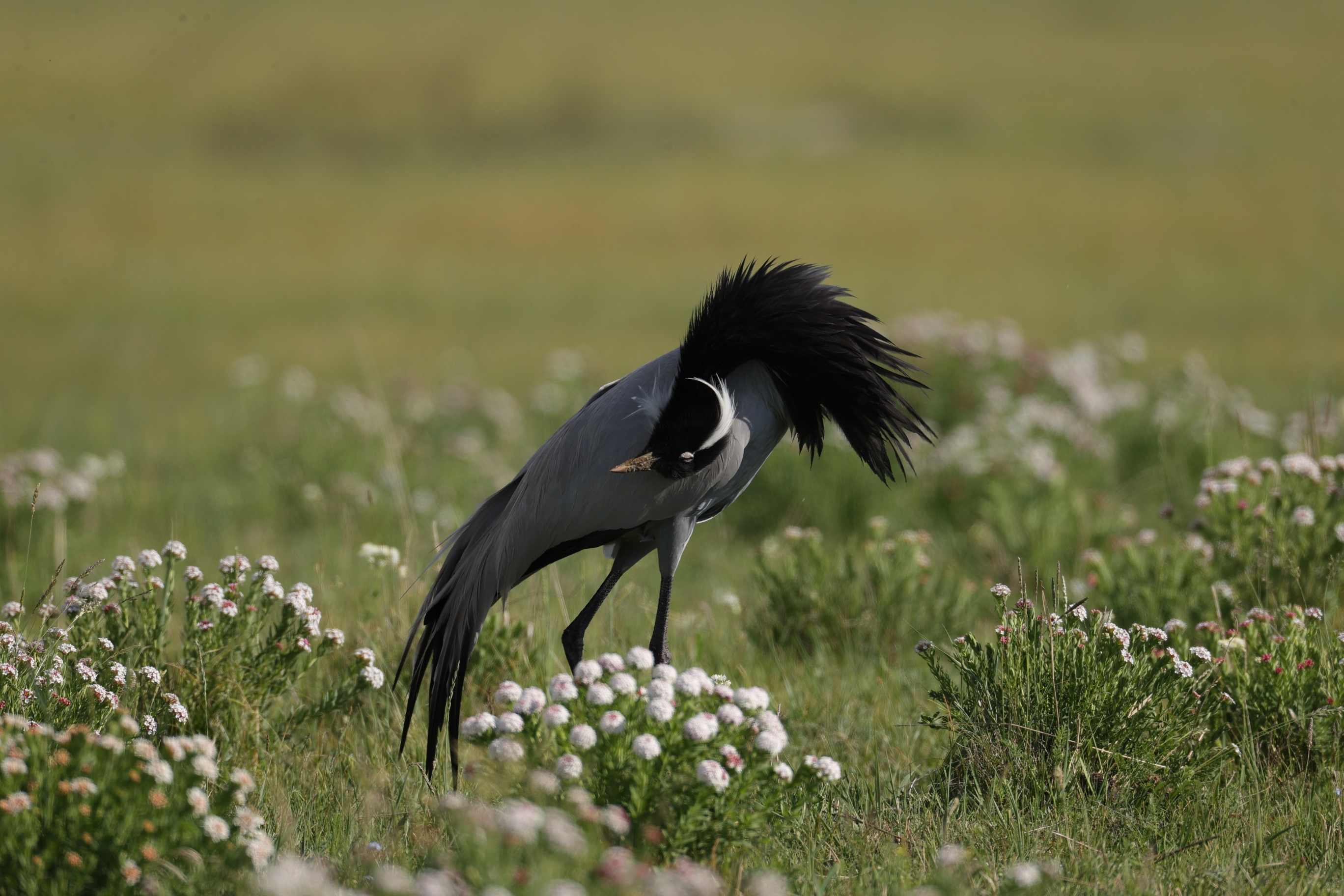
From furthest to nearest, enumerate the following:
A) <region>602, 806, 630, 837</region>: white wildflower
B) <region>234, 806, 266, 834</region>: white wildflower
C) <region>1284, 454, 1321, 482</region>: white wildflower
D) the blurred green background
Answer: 1. the blurred green background
2. <region>1284, 454, 1321, 482</region>: white wildflower
3. <region>234, 806, 266, 834</region>: white wildflower
4. <region>602, 806, 630, 837</region>: white wildflower

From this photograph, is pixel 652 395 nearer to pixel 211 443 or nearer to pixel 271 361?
pixel 211 443

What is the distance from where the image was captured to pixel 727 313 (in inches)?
150

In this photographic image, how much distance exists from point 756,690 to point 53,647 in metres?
2.01

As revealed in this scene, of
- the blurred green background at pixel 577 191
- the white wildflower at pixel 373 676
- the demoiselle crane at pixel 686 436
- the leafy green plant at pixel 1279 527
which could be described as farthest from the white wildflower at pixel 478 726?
the blurred green background at pixel 577 191

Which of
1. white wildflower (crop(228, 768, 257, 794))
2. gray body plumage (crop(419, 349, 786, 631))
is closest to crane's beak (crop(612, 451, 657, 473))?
gray body plumage (crop(419, 349, 786, 631))

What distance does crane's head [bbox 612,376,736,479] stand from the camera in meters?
3.61

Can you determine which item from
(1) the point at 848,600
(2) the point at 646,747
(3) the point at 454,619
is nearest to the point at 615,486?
(3) the point at 454,619

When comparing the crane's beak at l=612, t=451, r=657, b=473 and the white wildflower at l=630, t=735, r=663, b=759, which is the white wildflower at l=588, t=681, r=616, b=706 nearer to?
the white wildflower at l=630, t=735, r=663, b=759

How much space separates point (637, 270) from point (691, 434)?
16834mm

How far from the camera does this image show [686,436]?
143 inches

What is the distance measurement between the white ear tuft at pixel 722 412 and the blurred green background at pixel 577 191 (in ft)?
15.8

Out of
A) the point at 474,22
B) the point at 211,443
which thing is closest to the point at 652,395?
the point at 211,443

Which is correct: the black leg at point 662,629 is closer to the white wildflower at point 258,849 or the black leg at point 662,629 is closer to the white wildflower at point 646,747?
the white wildflower at point 646,747

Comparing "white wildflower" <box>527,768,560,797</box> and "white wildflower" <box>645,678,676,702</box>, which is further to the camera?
"white wildflower" <box>645,678,676,702</box>
